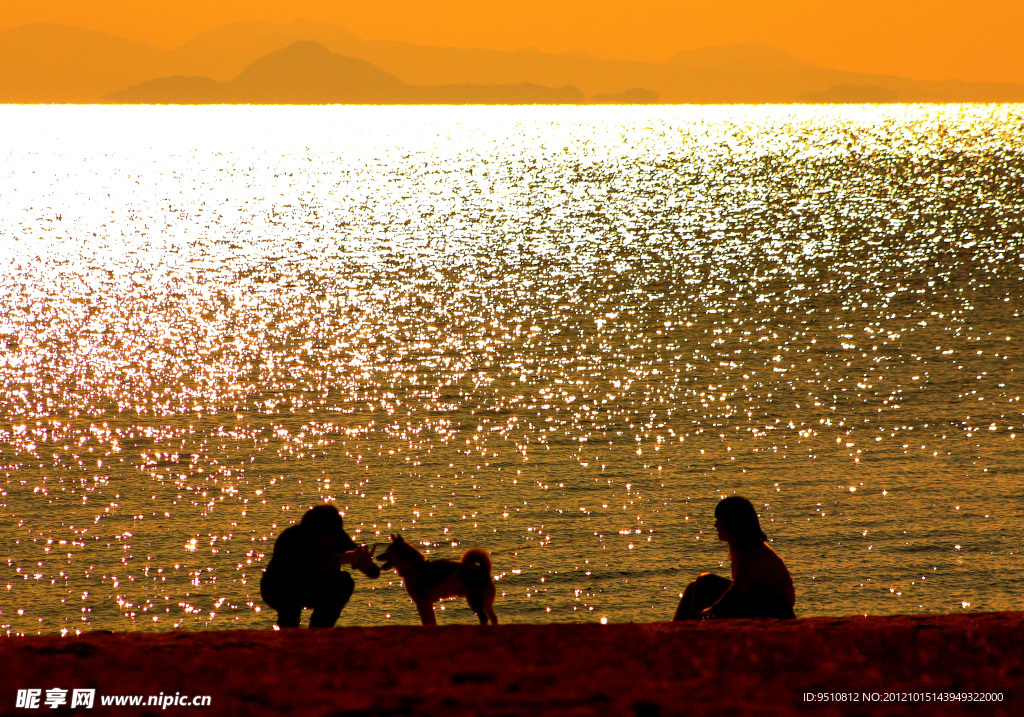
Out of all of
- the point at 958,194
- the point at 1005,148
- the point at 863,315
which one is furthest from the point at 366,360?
the point at 1005,148

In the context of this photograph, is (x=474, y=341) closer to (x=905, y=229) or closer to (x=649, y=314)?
(x=649, y=314)

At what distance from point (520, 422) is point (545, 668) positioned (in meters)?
21.3

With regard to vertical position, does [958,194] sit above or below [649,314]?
above

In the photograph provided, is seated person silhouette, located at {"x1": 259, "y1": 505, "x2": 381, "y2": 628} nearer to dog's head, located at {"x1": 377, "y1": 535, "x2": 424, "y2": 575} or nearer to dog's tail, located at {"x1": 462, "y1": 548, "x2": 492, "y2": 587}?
dog's head, located at {"x1": 377, "y1": 535, "x2": 424, "y2": 575}

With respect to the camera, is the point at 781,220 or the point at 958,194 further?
the point at 958,194

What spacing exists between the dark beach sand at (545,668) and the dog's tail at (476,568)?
1.27 meters

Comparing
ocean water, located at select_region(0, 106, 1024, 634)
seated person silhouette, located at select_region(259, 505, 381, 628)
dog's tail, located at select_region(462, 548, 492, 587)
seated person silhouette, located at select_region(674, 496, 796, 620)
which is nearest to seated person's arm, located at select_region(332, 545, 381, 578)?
seated person silhouette, located at select_region(259, 505, 381, 628)

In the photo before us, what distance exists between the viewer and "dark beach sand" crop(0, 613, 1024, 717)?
5.92 meters

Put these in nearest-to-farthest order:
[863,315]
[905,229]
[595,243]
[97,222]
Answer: [863,315] → [595,243] → [905,229] → [97,222]

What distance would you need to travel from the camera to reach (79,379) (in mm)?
33312

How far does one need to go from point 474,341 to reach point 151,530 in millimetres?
19955

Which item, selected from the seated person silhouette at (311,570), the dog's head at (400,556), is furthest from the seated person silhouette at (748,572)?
the seated person silhouette at (311,570)

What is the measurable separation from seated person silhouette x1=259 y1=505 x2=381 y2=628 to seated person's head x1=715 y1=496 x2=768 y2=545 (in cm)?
318

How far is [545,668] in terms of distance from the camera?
6.61 m
